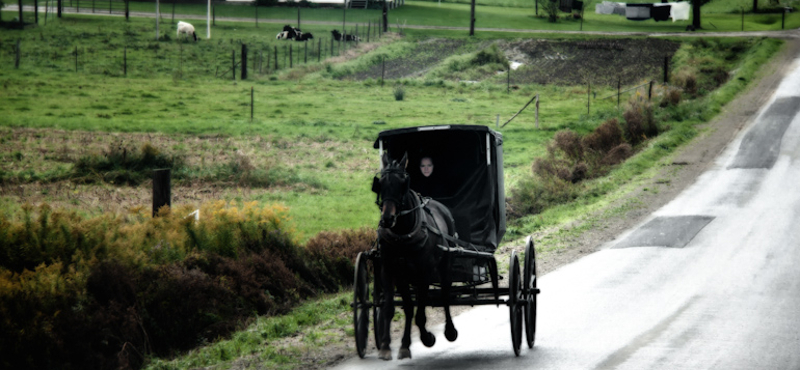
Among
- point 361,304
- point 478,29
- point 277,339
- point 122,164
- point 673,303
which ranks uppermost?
point 478,29

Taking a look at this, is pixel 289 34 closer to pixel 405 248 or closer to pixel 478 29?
pixel 478 29

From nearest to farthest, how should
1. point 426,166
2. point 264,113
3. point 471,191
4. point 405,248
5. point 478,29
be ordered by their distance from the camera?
point 405,248
point 426,166
point 471,191
point 264,113
point 478,29

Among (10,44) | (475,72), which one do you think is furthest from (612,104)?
(10,44)

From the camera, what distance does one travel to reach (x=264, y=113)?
Answer: 3816 cm

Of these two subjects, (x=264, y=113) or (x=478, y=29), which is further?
(x=478, y=29)

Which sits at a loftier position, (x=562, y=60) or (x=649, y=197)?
(x=562, y=60)

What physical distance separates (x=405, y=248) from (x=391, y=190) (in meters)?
0.71

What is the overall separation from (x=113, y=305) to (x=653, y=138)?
26.0 meters

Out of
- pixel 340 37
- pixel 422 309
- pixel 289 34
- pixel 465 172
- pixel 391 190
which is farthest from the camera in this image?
pixel 340 37

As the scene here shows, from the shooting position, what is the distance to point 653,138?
33125 millimetres

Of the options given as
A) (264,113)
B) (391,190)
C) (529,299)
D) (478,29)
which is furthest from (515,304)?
→ (478,29)

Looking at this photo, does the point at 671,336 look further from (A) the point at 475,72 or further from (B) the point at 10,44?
(B) the point at 10,44

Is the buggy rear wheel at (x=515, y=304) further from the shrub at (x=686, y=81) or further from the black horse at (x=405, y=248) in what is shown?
the shrub at (x=686, y=81)

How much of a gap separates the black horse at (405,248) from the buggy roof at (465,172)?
6.41 feet
